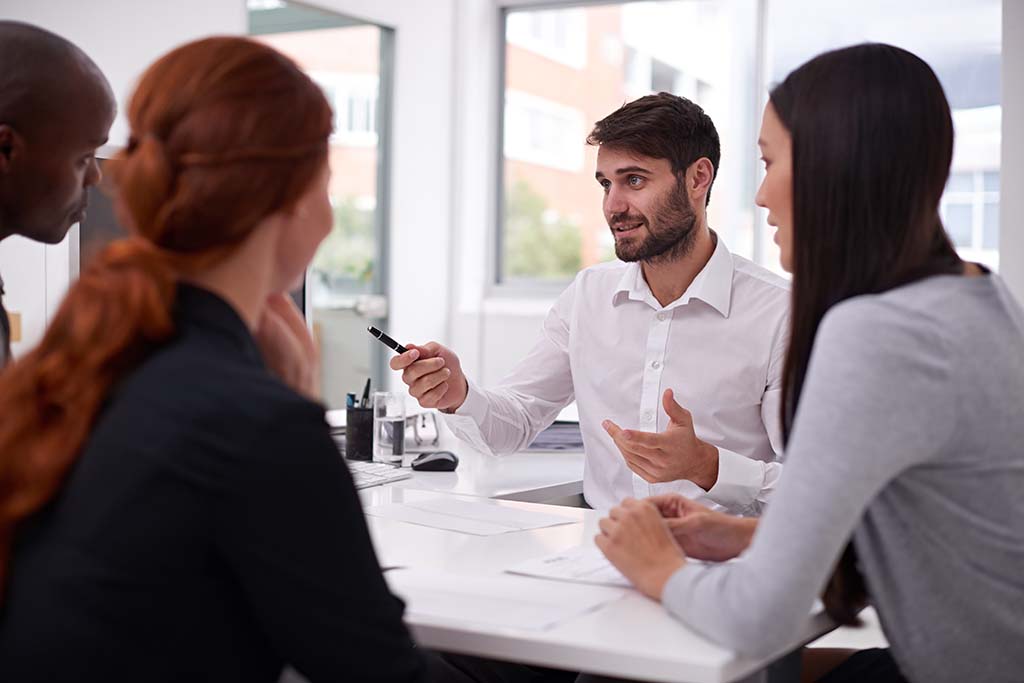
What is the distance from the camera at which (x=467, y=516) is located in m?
1.93

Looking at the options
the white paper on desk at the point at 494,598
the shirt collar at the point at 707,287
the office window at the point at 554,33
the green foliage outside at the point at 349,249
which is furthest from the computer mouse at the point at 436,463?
the office window at the point at 554,33

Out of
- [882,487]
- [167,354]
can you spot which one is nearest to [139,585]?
[167,354]

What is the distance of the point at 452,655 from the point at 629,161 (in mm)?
1275

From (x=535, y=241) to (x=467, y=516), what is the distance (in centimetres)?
385

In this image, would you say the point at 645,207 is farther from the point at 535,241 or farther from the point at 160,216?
the point at 535,241

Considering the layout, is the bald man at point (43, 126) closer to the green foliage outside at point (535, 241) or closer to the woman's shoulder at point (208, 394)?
the woman's shoulder at point (208, 394)

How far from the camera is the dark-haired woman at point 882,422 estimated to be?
3.93 feet

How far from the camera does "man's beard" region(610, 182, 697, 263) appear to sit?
104 inches

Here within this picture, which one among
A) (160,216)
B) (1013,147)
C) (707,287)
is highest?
(1013,147)

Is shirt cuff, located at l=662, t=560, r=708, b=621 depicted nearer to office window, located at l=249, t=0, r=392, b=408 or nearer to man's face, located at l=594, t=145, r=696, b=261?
man's face, located at l=594, t=145, r=696, b=261

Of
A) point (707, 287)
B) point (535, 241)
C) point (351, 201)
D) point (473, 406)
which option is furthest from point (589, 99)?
point (473, 406)

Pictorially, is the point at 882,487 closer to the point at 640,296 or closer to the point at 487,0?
the point at 640,296

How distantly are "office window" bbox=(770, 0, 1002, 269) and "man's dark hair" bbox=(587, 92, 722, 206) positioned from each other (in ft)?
6.95

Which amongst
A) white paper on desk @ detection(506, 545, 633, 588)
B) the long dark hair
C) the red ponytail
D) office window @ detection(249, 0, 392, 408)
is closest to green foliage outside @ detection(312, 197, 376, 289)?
office window @ detection(249, 0, 392, 408)
